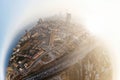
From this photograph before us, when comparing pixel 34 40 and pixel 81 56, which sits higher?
pixel 34 40

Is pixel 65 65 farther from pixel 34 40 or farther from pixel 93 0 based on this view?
pixel 93 0

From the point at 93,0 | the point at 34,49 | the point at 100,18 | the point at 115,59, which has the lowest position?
the point at 115,59

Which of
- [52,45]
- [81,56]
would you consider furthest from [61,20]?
[81,56]

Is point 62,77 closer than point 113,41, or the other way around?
point 62,77

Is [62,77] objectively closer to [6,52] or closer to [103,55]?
[103,55]

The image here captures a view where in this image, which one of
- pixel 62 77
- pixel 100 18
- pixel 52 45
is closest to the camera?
pixel 62 77

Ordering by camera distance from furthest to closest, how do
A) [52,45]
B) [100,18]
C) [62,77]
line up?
[100,18], [52,45], [62,77]
